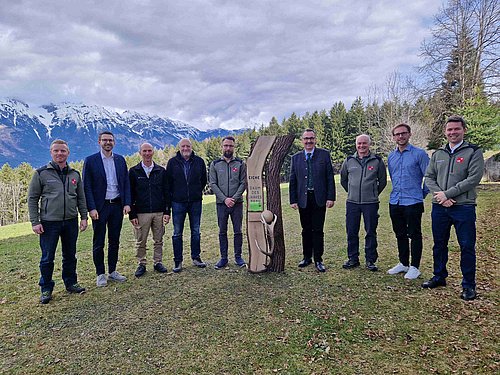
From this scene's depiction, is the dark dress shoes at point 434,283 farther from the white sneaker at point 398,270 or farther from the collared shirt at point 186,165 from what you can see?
the collared shirt at point 186,165

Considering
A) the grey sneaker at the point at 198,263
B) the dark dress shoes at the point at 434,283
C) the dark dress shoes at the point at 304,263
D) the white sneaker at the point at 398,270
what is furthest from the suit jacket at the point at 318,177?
the grey sneaker at the point at 198,263

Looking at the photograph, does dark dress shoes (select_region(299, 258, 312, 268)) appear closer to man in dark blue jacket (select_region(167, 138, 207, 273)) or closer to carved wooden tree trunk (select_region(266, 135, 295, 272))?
carved wooden tree trunk (select_region(266, 135, 295, 272))

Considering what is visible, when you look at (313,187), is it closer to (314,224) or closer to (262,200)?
(314,224)

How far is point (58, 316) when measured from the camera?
402cm

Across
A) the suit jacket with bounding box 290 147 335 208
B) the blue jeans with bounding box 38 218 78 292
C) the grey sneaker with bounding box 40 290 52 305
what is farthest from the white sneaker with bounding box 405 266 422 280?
the grey sneaker with bounding box 40 290 52 305

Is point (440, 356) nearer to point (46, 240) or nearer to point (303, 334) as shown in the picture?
point (303, 334)

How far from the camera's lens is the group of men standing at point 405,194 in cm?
401

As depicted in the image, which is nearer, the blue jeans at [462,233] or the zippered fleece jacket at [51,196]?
the blue jeans at [462,233]

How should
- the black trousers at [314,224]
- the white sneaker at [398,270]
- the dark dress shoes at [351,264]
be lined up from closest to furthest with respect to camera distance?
the white sneaker at [398,270] < the black trousers at [314,224] < the dark dress shoes at [351,264]

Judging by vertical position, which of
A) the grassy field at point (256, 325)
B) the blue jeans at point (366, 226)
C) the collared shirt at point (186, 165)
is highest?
the collared shirt at point (186, 165)

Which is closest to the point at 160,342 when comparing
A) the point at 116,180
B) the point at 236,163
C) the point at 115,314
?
the point at 115,314

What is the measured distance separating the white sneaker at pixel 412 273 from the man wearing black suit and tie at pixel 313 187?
125cm

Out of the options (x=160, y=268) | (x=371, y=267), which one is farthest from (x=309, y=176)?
(x=160, y=268)

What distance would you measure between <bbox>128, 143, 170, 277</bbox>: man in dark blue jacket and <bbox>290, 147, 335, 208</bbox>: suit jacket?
2.24 metres
